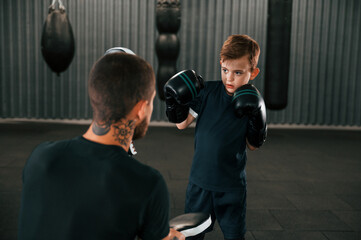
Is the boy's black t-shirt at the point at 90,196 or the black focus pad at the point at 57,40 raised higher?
the black focus pad at the point at 57,40

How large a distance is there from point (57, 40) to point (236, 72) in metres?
3.84

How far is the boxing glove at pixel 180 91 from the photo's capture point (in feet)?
5.42

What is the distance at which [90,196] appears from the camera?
752 mm

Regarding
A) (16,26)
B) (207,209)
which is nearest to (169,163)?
(207,209)

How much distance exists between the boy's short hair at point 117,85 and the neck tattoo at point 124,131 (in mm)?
16

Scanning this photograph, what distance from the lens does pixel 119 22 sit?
6902 mm

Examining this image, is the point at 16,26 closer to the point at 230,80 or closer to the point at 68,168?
the point at 230,80

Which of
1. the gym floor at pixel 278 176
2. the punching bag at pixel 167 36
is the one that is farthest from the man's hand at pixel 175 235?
the punching bag at pixel 167 36

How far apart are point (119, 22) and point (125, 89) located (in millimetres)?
6434

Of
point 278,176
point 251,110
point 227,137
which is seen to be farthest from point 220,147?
point 278,176

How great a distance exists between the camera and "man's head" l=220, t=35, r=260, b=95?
163cm

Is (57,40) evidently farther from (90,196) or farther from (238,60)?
(90,196)

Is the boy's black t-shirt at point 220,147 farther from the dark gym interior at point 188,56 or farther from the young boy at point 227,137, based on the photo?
the dark gym interior at point 188,56

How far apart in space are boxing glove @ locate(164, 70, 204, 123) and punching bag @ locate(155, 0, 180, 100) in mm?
3309
